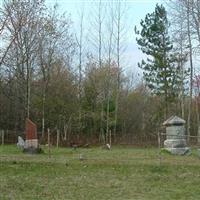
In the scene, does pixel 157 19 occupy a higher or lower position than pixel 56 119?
higher

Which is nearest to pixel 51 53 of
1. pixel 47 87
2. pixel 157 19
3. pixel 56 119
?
pixel 47 87

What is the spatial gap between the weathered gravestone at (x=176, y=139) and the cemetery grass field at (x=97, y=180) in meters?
6.29

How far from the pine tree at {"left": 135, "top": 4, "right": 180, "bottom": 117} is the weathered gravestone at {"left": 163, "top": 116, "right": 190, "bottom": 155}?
24743mm

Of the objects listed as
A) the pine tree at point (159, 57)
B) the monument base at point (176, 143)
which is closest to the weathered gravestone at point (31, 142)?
the monument base at point (176, 143)

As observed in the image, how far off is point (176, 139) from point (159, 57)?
2675 cm

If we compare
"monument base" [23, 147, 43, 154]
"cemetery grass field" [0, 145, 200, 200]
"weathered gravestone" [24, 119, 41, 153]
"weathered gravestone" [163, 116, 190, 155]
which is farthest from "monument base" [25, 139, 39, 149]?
"weathered gravestone" [163, 116, 190, 155]

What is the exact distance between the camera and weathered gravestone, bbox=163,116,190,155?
84.1ft

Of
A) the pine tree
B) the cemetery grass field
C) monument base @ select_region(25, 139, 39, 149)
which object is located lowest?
the cemetery grass field

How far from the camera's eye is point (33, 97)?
46969 millimetres

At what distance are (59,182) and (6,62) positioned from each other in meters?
32.0

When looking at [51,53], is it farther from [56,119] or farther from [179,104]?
[179,104]

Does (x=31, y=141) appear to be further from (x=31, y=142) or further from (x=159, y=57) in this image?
(x=159, y=57)

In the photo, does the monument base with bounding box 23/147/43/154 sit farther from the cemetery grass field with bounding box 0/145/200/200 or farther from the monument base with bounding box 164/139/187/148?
the monument base with bounding box 164/139/187/148

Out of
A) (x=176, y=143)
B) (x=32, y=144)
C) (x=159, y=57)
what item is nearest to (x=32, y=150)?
(x=32, y=144)
